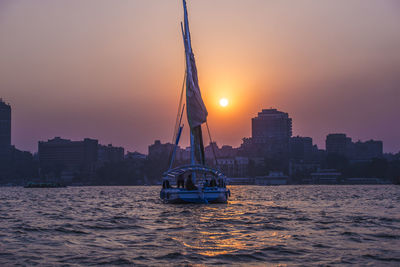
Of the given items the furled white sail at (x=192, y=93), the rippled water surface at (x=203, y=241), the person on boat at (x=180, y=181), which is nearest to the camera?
the rippled water surface at (x=203, y=241)

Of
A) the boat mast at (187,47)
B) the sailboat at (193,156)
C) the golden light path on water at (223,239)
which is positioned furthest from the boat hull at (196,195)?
the golden light path on water at (223,239)

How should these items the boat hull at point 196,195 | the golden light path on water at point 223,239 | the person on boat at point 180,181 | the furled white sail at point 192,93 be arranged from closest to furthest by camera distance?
1. the golden light path on water at point 223,239
2. the boat hull at point 196,195
3. the person on boat at point 180,181
4. the furled white sail at point 192,93

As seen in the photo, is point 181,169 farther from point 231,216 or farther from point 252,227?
point 252,227

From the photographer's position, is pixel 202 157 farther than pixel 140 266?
Yes

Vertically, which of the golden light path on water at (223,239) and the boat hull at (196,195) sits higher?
the boat hull at (196,195)

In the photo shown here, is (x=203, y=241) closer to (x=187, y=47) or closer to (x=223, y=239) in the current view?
(x=223, y=239)

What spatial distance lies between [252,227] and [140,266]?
11892mm

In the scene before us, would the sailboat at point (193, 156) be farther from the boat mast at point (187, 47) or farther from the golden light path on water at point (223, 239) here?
the golden light path on water at point (223, 239)

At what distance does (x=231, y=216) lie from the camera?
116 ft

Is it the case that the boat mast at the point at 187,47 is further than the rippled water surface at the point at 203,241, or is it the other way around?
the boat mast at the point at 187,47

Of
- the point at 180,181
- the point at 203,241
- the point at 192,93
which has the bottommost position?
the point at 203,241

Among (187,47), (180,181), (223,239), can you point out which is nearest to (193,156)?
(180,181)

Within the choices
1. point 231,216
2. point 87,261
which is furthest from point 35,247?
point 231,216

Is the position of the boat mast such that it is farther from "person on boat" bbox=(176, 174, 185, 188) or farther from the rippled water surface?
the rippled water surface
